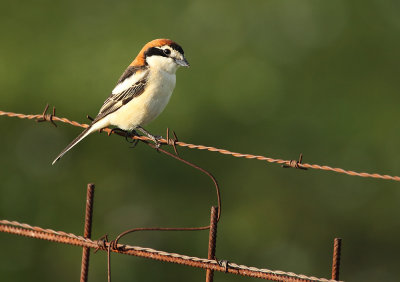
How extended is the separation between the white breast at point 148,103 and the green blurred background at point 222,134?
533 cm

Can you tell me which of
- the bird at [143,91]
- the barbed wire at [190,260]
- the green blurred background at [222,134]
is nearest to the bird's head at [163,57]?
the bird at [143,91]

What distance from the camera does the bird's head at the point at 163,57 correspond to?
22.0 ft

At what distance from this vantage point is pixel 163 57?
264 inches

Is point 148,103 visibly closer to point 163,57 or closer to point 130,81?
point 130,81

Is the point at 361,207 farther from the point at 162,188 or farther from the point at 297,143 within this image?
the point at 162,188

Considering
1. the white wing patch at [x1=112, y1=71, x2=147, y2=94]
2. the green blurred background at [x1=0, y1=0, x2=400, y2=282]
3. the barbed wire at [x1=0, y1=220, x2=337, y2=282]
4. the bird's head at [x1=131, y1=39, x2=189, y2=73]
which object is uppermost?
the green blurred background at [x1=0, y1=0, x2=400, y2=282]

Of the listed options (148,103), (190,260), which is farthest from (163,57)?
(190,260)

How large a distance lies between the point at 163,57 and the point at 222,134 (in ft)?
26.7

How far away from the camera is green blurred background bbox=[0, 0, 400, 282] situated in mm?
12703

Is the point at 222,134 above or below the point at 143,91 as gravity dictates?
above

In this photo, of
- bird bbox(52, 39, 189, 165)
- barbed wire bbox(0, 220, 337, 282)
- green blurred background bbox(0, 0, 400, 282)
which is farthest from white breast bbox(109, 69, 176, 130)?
green blurred background bbox(0, 0, 400, 282)

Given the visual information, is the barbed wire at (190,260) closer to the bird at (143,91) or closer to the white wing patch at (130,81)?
the bird at (143,91)

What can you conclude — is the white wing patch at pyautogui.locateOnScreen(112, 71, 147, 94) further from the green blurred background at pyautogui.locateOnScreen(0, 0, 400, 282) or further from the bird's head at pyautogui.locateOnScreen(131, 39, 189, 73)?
the green blurred background at pyautogui.locateOnScreen(0, 0, 400, 282)

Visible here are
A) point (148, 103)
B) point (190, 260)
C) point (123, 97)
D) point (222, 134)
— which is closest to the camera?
point (190, 260)
